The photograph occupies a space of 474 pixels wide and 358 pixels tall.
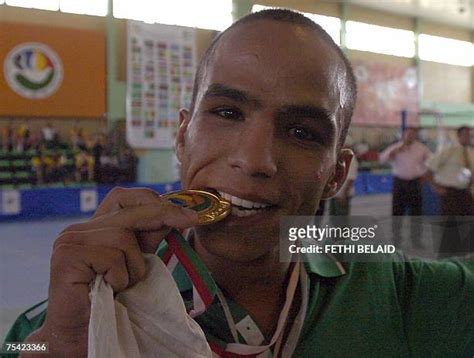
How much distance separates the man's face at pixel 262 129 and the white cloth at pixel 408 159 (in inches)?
70.8

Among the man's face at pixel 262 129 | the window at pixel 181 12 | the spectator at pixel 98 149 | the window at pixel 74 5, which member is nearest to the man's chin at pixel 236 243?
the man's face at pixel 262 129

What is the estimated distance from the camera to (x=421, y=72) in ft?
3.64

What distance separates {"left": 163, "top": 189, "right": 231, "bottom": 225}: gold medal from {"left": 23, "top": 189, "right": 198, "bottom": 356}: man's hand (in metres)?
0.02

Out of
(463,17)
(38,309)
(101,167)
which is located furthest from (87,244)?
(101,167)

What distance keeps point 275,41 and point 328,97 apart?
0.07 m

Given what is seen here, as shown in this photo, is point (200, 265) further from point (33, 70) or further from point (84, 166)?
point (84, 166)

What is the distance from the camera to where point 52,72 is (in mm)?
2516

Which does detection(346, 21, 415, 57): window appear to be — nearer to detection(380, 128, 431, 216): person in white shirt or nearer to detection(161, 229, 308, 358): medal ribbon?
detection(161, 229, 308, 358): medal ribbon

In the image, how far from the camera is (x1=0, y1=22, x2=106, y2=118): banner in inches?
70.8

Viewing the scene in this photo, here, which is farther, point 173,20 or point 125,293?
point 173,20

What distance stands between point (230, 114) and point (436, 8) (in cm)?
60

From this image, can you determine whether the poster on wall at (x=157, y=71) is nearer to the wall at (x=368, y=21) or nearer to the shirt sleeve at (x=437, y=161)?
the wall at (x=368, y=21)

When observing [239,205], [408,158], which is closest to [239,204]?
[239,205]

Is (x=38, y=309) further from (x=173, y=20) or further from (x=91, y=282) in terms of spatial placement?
(x=173, y=20)
